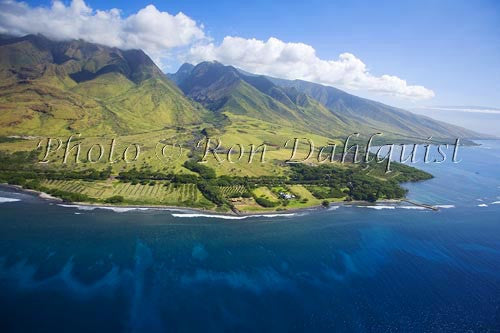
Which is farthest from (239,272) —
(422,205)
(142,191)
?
(422,205)

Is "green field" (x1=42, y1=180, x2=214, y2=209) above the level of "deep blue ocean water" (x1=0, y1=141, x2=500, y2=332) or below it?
above

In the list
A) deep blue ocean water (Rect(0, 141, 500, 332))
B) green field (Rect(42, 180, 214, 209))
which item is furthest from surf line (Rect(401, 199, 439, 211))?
green field (Rect(42, 180, 214, 209))

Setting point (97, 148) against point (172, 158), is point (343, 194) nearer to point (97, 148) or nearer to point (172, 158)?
point (172, 158)

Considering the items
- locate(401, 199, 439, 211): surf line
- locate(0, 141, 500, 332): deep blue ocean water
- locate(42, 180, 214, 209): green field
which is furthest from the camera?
locate(401, 199, 439, 211): surf line

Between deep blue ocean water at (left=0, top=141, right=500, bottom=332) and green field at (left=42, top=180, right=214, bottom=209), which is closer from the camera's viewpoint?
deep blue ocean water at (left=0, top=141, right=500, bottom=332)

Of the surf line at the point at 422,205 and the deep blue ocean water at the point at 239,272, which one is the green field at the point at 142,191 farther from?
the surf line at the point at 422,205

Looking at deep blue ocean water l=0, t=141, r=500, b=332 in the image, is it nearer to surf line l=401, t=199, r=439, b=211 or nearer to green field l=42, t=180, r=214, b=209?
green field l=42, t=180, r=214, b=209

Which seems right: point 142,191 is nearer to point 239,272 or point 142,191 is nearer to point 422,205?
point 239,272

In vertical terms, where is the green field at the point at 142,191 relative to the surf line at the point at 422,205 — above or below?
below

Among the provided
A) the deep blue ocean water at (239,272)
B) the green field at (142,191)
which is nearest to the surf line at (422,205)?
the deep blue ocean water at (239,272)
